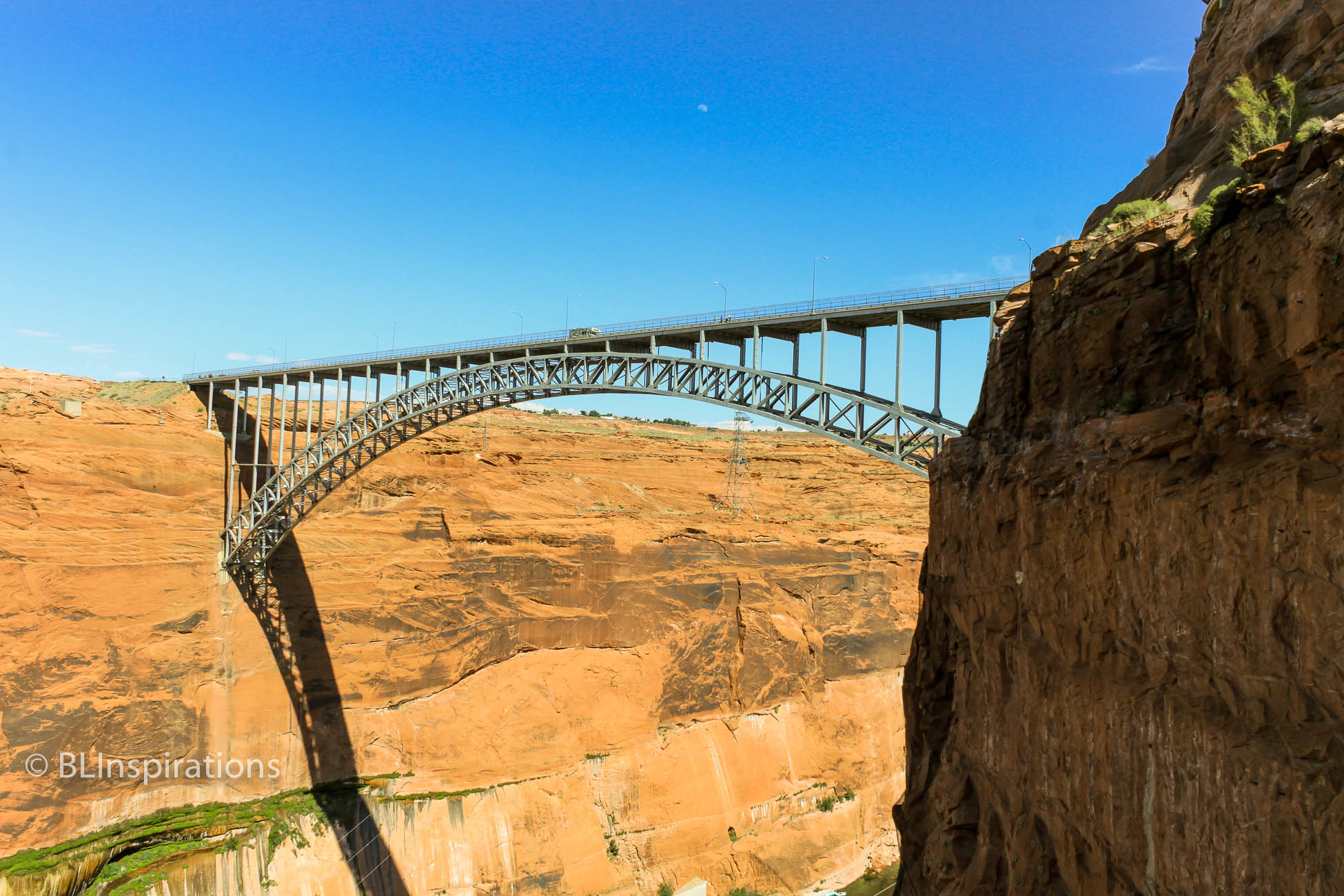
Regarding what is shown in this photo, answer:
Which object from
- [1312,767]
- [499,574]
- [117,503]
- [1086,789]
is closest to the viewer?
[1312,767]

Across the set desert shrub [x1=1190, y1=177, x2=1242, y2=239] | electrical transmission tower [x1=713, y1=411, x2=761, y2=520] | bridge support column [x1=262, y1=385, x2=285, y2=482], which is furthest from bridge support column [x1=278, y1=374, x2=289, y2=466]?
desert shrub [x1=1190, y1=177, x2=1242, y2=239]

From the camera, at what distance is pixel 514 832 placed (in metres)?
27.5

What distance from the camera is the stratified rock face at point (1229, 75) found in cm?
802

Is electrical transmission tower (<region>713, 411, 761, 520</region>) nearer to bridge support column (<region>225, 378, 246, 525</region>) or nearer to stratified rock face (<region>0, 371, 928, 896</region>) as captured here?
stratified rock face (<region>0, 371, 928, 896</region>)

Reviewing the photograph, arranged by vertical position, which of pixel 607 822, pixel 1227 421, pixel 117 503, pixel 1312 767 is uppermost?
pixel 1227 421

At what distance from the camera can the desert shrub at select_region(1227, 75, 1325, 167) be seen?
24.0 feet

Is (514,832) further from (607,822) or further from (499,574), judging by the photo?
(499,574)

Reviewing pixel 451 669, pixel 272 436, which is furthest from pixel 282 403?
pixel 451 669

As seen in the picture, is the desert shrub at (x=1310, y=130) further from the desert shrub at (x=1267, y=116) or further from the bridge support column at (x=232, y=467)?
the bridge support column at (x=232, y=467)

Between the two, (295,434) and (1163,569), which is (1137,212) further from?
(295,434)

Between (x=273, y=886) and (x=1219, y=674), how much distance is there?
26.3 m

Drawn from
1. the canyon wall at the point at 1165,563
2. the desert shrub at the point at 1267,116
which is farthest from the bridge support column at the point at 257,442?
the desert shrub at the point at 1267,116

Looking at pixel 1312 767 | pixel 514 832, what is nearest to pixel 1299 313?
pixel 1312 767

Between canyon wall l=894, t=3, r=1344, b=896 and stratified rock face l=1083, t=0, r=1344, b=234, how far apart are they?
0.12m
